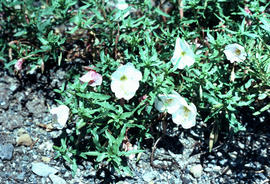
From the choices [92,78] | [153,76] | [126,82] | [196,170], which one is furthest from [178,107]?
[92,78]

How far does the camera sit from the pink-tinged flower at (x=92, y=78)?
2504 millimetres

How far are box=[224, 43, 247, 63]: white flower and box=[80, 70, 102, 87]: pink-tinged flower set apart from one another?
0.95 metres

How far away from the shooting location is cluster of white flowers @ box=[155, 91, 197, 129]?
98.4 inches

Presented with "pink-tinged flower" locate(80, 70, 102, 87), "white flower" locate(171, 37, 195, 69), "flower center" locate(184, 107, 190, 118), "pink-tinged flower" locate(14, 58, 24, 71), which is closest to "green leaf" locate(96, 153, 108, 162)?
"pink-tinged flower" locate(80, 70, 102, 87)

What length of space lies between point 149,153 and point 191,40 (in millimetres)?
1012

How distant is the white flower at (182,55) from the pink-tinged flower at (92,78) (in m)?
0.56

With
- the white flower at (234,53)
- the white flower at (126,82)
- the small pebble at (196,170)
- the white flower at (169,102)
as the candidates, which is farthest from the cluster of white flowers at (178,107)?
the white flower at (234,53)

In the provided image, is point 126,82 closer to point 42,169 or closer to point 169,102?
point 169,102

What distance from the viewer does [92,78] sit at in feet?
8.25

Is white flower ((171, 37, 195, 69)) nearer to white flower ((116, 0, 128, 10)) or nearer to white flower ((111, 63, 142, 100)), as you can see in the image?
white flower ((111, 63, 142, 100))

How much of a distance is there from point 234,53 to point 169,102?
2.03 ft

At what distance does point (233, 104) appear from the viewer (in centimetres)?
262

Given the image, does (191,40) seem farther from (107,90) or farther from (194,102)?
(107,90)

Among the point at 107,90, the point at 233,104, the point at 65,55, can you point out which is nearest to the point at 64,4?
the point at 65,55
